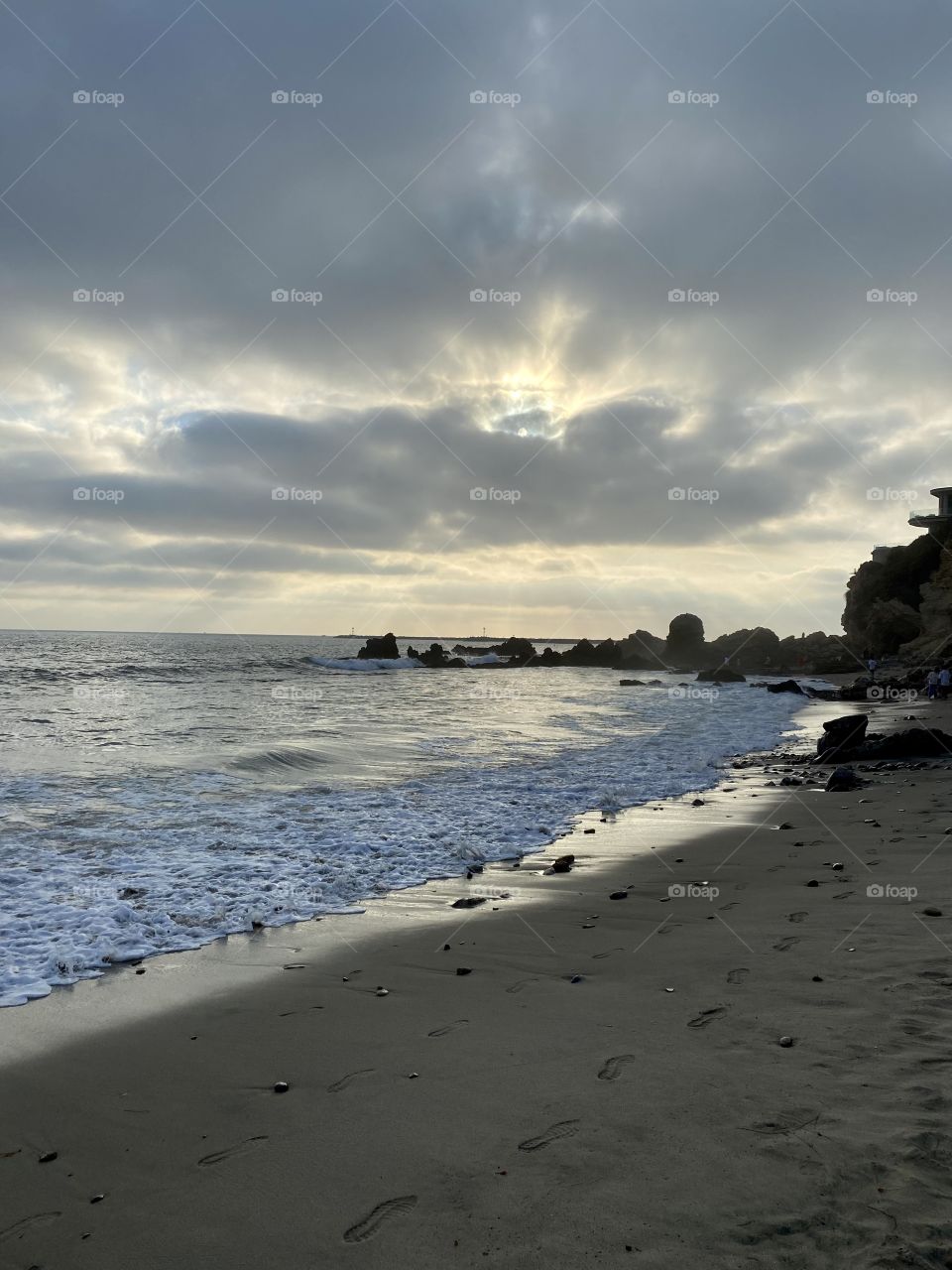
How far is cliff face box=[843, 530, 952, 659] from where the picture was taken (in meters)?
Answer: 60.4

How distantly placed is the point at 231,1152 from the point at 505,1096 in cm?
126

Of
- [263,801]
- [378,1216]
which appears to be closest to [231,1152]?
[378,1216]

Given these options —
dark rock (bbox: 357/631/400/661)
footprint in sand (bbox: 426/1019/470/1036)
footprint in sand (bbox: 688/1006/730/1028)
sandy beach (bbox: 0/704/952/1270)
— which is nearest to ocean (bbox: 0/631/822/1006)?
sandy beach (bbox: 0/704/952/1270)

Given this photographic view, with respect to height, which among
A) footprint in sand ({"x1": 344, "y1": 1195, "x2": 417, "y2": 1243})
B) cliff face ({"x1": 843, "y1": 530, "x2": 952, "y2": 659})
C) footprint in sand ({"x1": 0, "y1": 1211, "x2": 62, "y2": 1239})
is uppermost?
cliff face ({"x1": 843, "y1": 530, "x2": 952, "y2": 659})

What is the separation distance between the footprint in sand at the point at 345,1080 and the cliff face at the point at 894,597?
5699 cm

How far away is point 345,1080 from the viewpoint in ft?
13.6

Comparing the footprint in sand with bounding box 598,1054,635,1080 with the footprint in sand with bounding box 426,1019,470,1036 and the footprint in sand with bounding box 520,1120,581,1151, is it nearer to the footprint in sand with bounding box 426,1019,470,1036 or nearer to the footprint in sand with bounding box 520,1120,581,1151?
the footprint in sand with bounding box 520,1120,581,1151

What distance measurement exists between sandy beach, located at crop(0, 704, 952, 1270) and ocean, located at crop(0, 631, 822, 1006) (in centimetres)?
109

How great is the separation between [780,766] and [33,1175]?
52.8 ft

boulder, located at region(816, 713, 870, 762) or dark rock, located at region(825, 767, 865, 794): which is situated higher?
boulder, located at region(816, 713, 870, 762)

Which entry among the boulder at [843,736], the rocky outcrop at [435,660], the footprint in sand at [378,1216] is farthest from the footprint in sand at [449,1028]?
the rocky outcrop at [435,660]

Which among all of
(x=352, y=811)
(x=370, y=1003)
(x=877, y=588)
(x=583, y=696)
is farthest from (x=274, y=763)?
(x=877, y=588)

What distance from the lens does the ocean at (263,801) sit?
24.0 feet

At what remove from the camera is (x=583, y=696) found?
1816 inches
